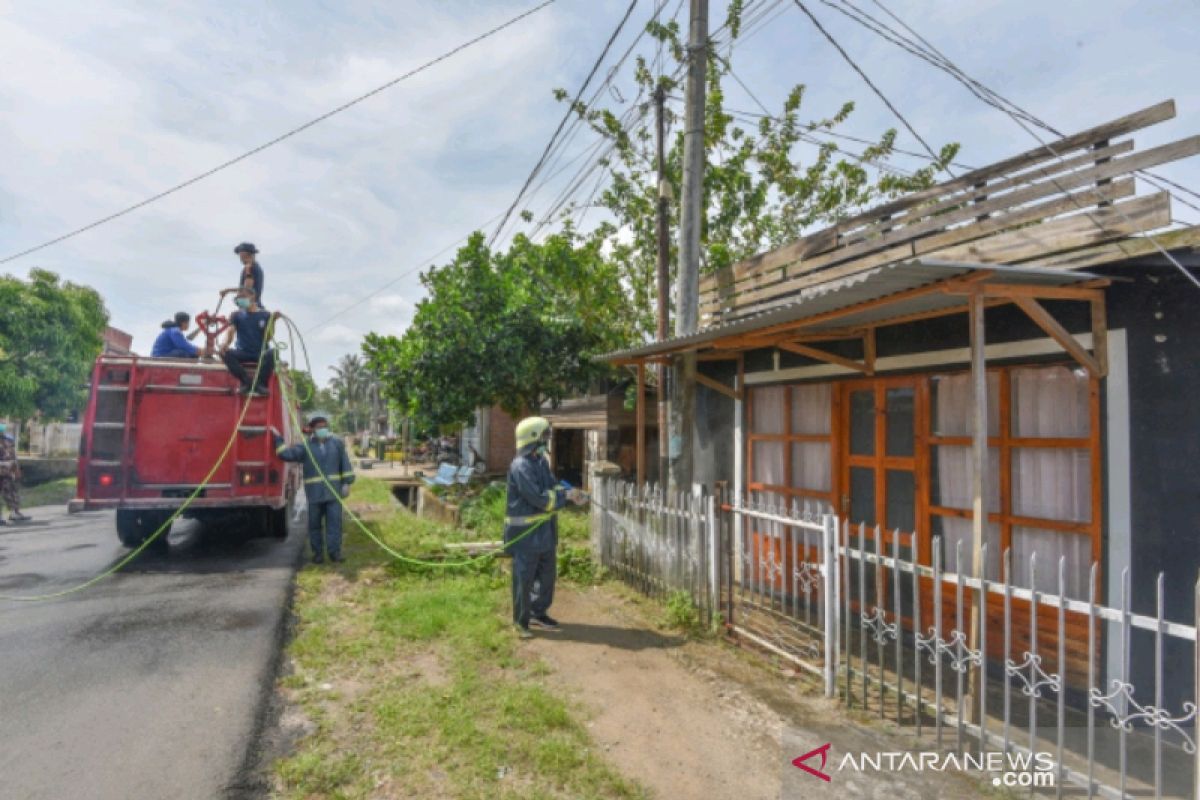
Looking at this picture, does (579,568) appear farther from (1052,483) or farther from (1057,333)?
(1057,333)

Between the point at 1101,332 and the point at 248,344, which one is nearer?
the point at 1101,332

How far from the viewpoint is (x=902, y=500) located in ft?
18.1

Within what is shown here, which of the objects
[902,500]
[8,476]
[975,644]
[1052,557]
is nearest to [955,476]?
[902,500]

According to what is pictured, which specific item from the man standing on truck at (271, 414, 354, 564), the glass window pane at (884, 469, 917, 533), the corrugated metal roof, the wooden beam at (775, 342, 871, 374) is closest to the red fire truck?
the man standing on truck at (271, 414, 354, 564)

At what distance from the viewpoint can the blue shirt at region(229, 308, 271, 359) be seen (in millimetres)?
7355

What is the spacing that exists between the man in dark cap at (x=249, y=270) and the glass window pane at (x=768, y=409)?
6.34 meters

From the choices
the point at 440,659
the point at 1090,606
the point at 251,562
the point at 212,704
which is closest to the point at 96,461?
the point at 251,562

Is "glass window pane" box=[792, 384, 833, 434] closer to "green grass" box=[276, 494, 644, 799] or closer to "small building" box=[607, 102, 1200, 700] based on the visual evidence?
"small building" box=[607, 102, 1200, 700]

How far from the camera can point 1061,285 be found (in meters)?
4.02

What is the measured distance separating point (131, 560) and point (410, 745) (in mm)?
6342

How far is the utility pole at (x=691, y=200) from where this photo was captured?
654cm

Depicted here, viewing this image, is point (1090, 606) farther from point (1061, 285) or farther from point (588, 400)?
point (588, 400)

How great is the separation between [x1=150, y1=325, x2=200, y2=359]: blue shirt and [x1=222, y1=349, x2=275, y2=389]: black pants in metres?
1.53

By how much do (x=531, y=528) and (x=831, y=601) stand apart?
8.19 ft
